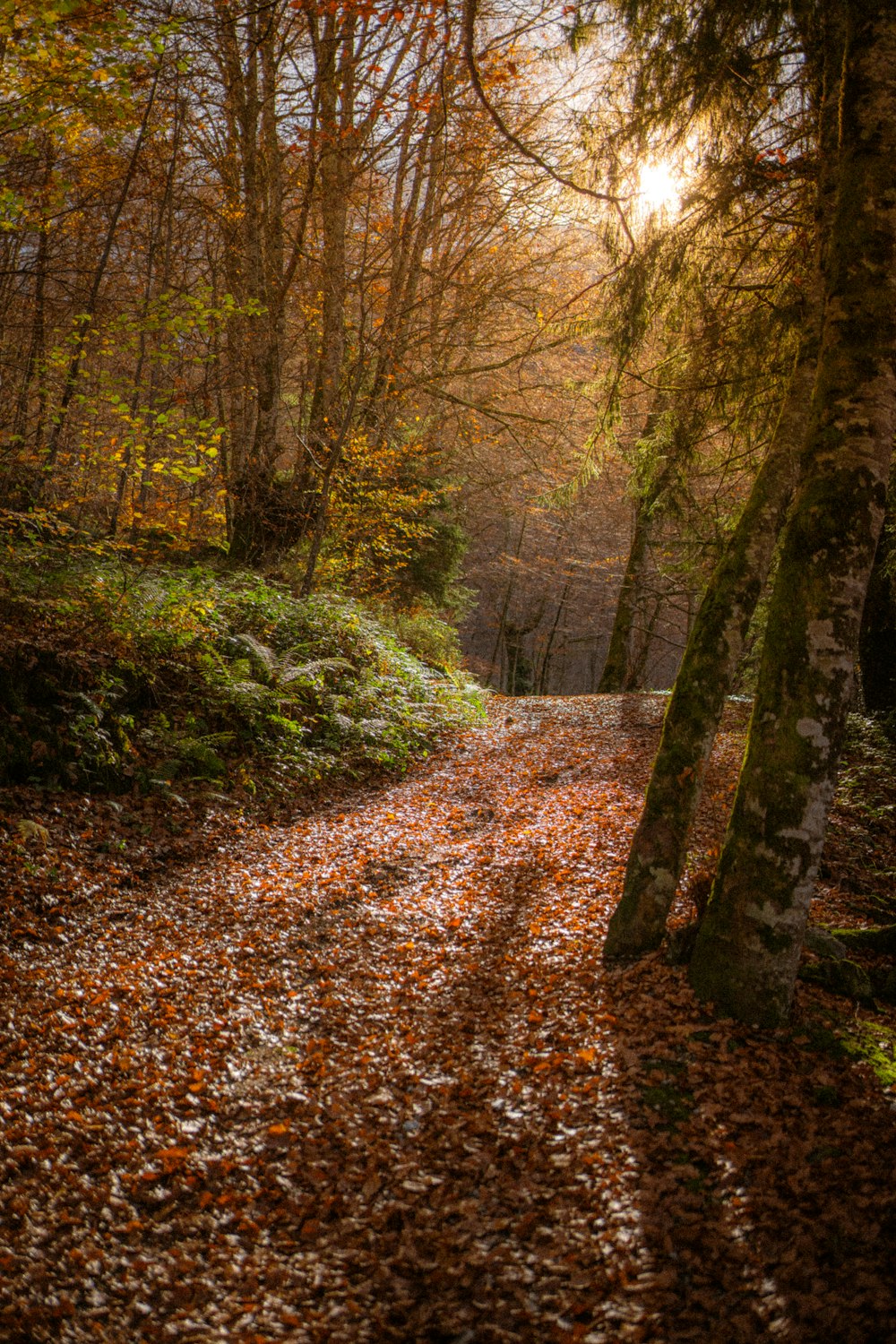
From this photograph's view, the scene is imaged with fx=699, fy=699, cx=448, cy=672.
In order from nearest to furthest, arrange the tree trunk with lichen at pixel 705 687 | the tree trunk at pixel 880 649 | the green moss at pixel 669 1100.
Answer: the green moss at pixel 669 1100, the tree trunk with lichen at pixel 705 687, the tree trunk at pixel 880 649

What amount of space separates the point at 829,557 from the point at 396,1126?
3.39m

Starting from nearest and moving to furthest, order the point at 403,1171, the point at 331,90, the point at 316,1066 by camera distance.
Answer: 1. the point at 403,1171
2. the point at 316,1066
3. the point at 331,90

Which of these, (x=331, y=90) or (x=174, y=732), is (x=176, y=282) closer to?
(x=331, y=90)

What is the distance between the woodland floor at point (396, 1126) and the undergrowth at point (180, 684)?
0.81 metres

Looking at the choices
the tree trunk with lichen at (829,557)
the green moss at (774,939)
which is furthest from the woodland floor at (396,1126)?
the tree trunk with lichen at (829,557)

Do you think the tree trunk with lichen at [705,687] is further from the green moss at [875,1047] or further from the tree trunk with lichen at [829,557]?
the green moss at [875,1047]

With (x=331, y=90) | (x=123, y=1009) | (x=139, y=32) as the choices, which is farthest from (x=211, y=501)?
(x=123, y=1009)

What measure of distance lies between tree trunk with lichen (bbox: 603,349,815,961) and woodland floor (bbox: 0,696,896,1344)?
46 centimetres

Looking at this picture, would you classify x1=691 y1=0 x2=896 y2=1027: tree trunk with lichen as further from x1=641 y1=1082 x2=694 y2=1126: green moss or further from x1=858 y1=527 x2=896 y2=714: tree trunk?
x1=858 y1=527 x2=896 y2=714: tree trunk

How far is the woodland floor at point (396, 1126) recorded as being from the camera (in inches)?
94.9

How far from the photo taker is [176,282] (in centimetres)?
1580

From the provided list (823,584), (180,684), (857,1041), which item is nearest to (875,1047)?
(857,1041)

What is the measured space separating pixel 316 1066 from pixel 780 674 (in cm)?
316

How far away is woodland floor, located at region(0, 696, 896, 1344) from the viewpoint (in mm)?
2410
